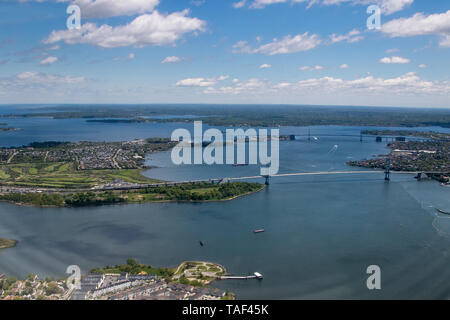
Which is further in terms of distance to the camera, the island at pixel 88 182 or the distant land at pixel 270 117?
the distant land at pixel 270 117

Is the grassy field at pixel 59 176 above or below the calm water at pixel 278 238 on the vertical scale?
above

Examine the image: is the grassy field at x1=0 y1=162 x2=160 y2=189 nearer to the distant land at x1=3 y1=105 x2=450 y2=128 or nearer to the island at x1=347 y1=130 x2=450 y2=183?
the island at x1=347 y1=130 x2=450 y2=183

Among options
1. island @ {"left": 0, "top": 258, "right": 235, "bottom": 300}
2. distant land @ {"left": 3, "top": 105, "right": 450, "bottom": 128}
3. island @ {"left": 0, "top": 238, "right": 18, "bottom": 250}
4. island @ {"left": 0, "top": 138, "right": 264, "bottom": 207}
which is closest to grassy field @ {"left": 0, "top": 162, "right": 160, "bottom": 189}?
island @ {"left": 0, "top": 138, "right": 264, "bottom": 207}

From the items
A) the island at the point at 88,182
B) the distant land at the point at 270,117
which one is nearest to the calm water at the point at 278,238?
the island at the point at 88,182

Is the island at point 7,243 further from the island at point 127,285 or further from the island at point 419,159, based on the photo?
the island at point 419,159

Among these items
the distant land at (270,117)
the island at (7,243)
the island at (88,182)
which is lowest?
the island at (7,243)

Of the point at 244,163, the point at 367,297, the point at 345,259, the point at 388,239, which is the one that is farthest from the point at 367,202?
the point at 244,163

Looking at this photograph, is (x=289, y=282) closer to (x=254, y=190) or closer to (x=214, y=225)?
(x=214, y=225)
